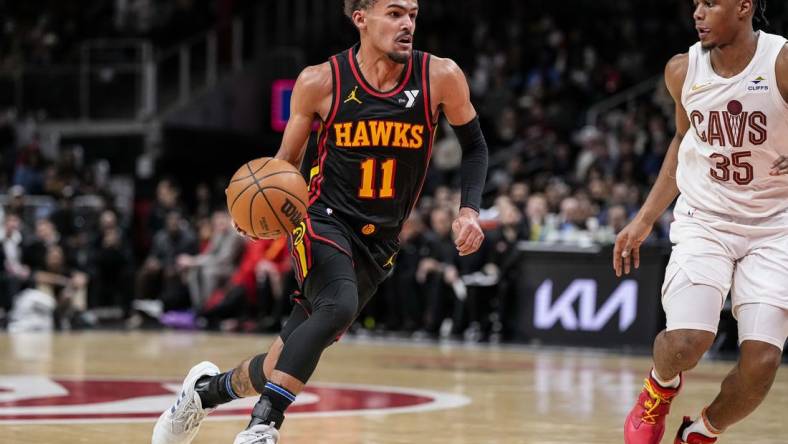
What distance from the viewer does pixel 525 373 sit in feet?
34.8

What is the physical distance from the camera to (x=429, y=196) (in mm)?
19594

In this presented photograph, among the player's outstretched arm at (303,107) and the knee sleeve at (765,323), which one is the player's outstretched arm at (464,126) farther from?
the knee sleeve at (765,323)

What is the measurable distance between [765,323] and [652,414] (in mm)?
661

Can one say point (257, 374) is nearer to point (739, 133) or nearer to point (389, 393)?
point (739, 133)

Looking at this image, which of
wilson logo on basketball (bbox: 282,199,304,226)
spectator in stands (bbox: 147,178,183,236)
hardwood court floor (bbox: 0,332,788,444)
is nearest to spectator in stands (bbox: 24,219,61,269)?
spectator in stands (bbox: 147,178,183,236)

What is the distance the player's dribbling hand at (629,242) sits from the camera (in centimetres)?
568

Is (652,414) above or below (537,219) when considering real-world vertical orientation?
above

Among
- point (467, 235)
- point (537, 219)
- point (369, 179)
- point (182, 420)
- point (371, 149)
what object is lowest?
point (537, 219)

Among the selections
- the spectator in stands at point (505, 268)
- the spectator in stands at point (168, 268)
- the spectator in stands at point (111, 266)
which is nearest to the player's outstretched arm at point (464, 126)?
the spectator in stands at point (505, 268)

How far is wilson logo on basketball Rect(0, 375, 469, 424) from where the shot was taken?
7.19 metres

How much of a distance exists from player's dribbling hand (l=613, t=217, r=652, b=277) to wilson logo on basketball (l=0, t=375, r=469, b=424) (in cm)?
231

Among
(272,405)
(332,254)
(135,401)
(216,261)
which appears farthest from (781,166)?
(216,261)

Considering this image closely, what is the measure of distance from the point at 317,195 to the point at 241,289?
11705 millimetres

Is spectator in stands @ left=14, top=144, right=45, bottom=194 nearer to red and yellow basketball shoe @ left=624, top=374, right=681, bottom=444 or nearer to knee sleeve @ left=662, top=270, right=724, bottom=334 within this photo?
red and yellow basketball shoe @ left=624, top=374, right=681, bottom=444
